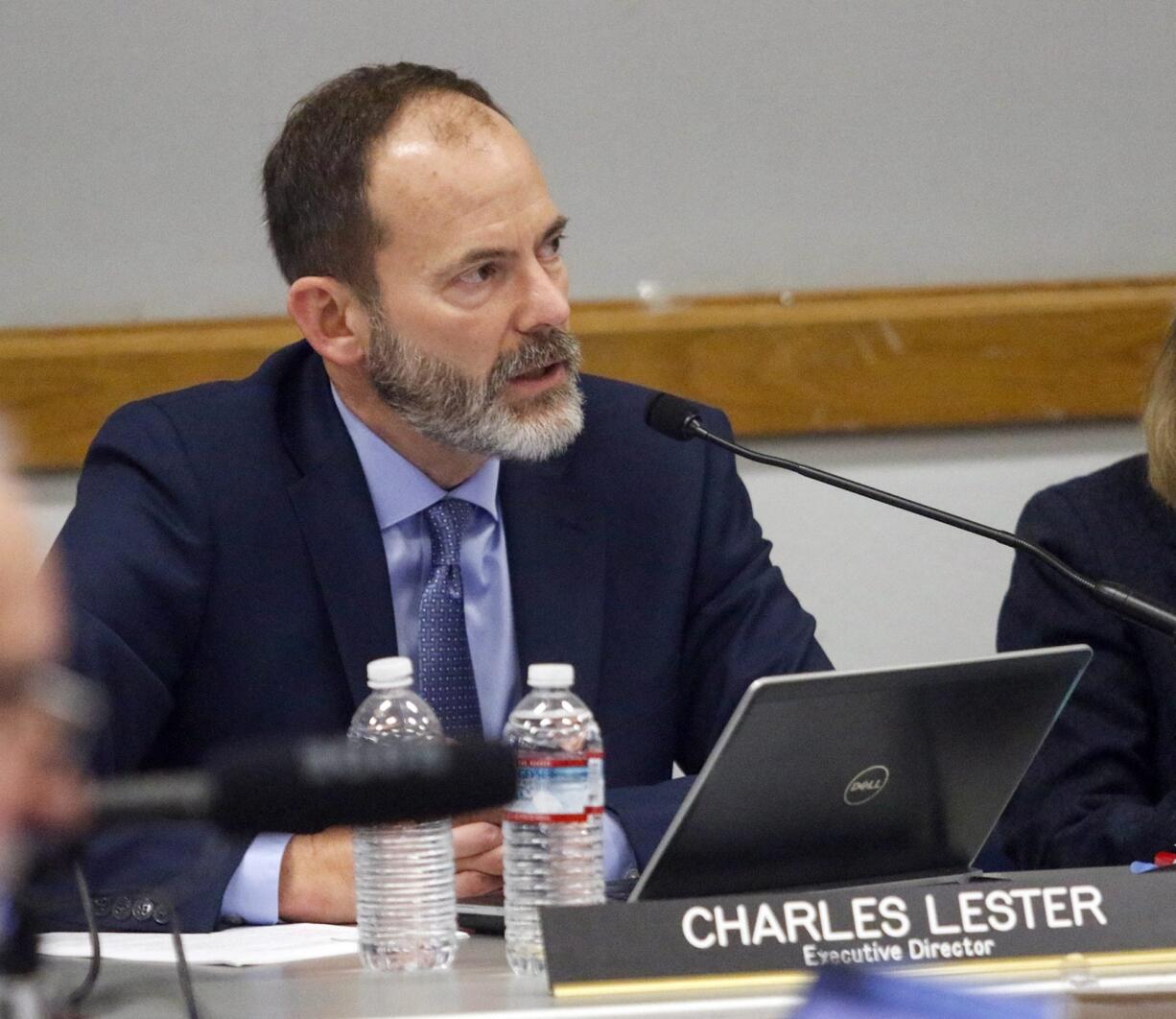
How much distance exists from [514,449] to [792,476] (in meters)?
0.94

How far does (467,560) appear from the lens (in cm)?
197

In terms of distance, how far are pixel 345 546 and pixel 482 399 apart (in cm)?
22

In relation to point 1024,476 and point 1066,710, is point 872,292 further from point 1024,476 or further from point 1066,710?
point 1066,710

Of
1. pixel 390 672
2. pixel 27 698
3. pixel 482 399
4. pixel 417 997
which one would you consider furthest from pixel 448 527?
pixel 27 698

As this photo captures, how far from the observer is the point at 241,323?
269 cm

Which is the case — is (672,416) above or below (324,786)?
above

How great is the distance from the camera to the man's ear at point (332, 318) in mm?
2037

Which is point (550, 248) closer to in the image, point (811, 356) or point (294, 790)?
point (811, 356)

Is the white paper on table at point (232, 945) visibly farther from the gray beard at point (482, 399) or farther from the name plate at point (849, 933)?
the gray beard at point (482, 399)

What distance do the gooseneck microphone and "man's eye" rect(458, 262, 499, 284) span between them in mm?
295

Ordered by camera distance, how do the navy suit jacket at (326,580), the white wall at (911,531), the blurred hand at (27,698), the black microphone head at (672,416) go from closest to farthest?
1. the blurred hand at (27,698)
2. the black microphone head at (672,416)
3. the navy suit jacket at (326,580)
4. the white wall at (911,531)

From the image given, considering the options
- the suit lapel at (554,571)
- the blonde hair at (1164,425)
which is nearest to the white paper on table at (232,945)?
the suit lapel at (554,571)

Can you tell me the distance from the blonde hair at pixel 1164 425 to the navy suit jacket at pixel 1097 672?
42 mm

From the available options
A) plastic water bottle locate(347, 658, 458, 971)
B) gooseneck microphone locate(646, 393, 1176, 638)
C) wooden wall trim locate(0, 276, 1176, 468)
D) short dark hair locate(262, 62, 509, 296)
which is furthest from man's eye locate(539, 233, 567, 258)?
plastic water bottle locate(347, 658, 458, 971)
